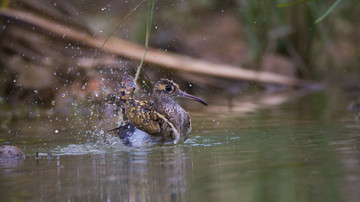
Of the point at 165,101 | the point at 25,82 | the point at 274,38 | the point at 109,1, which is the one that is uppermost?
the point at 109,1

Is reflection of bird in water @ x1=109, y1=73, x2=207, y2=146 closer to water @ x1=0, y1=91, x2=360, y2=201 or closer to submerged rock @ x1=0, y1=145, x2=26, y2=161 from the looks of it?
water @ x1=0, y1=91, x2=360, y2=201

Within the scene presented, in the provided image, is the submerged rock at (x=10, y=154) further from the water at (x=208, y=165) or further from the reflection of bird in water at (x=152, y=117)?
the reflection of bird in water at (x=152, y=117)

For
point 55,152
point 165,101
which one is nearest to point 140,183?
point 55,152

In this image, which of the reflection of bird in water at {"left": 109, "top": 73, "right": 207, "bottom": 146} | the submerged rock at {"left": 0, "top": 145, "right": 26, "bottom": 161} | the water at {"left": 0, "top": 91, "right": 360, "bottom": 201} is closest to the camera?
the water at {"left": 0, "top": 91, "right": 360, "bottom": 201}

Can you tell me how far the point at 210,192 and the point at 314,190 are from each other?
58 cm

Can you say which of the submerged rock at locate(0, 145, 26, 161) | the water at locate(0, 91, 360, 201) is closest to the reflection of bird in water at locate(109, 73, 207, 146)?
the water at locate(0, 91, 360, 201)

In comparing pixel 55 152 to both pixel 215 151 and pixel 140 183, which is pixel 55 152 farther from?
pixel 140 183

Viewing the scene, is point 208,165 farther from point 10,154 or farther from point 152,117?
point 152,117

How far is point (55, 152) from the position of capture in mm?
5531

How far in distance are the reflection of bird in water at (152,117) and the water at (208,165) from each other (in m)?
0.16

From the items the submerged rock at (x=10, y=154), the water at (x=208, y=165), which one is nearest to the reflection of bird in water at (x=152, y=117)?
the water at (x=208, y=165)

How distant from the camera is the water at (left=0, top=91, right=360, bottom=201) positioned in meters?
3.57

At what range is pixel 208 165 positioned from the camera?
14.7ft

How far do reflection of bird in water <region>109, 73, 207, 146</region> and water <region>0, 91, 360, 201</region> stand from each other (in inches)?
6.2
